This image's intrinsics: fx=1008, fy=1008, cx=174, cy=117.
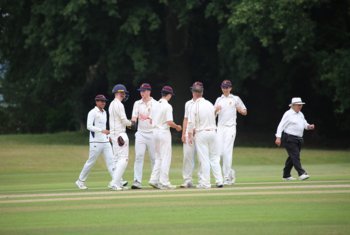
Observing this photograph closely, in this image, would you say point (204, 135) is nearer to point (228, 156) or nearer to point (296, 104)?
point (228, 156)

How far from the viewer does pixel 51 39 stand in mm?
43125

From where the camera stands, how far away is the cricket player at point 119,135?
1978 centimetres

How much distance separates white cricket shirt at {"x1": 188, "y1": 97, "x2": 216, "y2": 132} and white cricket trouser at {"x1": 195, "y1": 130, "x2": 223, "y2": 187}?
122 millimetres

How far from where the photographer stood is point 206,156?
1998 cm

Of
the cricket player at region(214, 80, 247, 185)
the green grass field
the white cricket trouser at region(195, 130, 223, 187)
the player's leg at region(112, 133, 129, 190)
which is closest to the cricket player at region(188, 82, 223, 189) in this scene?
the white cricket trouser at region(195, 130, 223, 187)

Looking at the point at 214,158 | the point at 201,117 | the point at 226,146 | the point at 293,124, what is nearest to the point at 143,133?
the point at 201,117

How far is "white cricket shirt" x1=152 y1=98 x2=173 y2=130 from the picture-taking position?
20094 mm

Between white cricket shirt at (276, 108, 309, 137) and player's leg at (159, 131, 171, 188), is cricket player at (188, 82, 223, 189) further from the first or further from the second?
white cricket shirt at (276, 108, 309, 137)

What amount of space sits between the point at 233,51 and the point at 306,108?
7010 millimetres

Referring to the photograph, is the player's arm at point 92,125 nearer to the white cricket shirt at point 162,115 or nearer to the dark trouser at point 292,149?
the white cricket shirt at point 162,115

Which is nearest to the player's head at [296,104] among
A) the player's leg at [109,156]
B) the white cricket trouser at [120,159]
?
the player's leg at [109,156]

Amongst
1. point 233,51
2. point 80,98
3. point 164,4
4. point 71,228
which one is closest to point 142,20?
point 164,4

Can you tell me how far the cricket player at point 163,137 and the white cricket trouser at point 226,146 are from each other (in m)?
1.54

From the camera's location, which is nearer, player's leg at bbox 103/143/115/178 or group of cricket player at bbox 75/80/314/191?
group of cricket player at bbox 75/80/314/191
